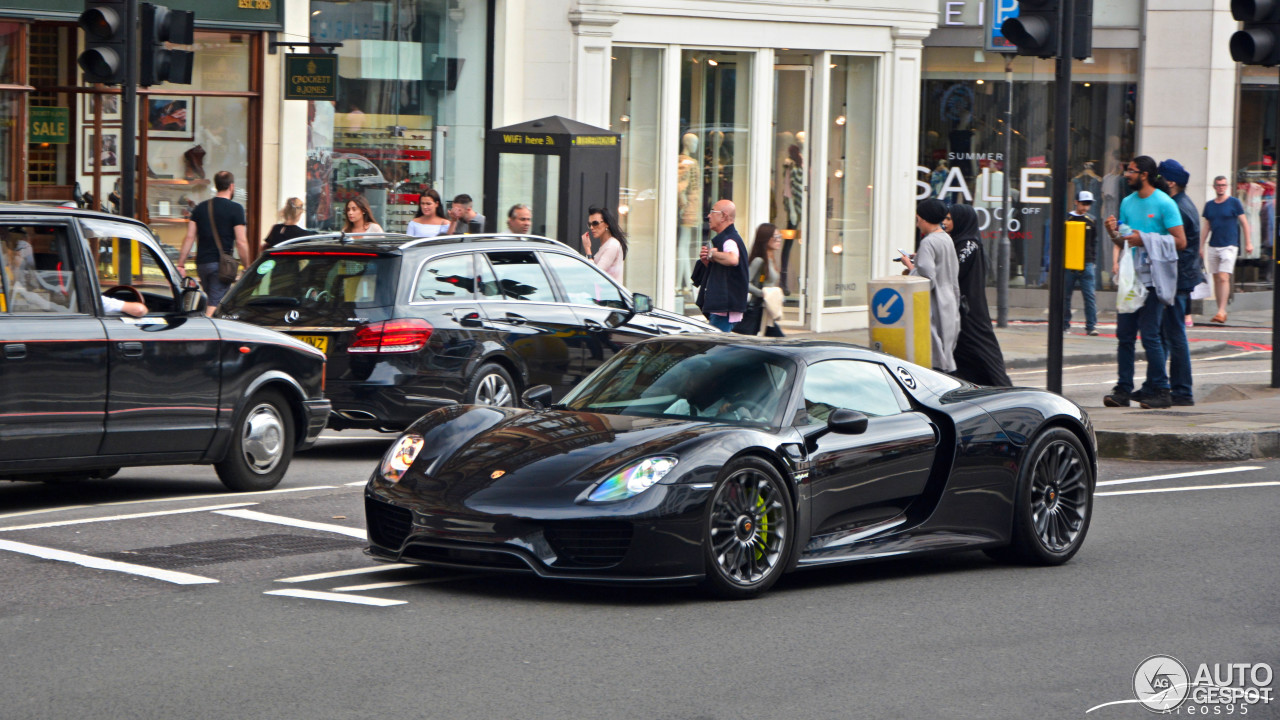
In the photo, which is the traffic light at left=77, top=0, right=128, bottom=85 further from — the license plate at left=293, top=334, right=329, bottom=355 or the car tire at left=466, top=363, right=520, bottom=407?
the car tire at left=466, top=363, right=520, bottom=407

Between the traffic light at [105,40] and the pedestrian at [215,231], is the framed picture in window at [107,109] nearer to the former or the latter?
the pedestrian at [215,231]

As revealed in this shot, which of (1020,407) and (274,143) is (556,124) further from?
(1020,407)

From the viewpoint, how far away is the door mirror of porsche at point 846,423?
314 inches

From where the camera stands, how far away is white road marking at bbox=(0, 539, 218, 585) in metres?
7.91

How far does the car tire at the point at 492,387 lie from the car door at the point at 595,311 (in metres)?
0.65

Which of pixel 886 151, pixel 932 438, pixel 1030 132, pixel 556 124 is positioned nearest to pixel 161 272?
pixel 932 438

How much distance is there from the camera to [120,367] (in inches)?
382

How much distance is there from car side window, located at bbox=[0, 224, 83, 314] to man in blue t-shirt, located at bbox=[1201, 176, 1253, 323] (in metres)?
19.5

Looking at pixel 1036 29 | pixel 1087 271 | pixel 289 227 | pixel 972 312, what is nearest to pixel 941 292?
pixel 972 312

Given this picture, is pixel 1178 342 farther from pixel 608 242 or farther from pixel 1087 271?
pixel 1087 271

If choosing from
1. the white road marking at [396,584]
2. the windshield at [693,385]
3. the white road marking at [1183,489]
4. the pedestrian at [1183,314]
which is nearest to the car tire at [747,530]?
the windshield at [693,385]

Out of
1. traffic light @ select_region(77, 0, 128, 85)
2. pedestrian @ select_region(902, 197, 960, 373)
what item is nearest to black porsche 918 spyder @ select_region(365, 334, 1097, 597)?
pedestrian @ select_region(902, 197, 960, 373)

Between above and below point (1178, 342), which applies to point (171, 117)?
above

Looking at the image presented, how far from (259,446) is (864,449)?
420cm
